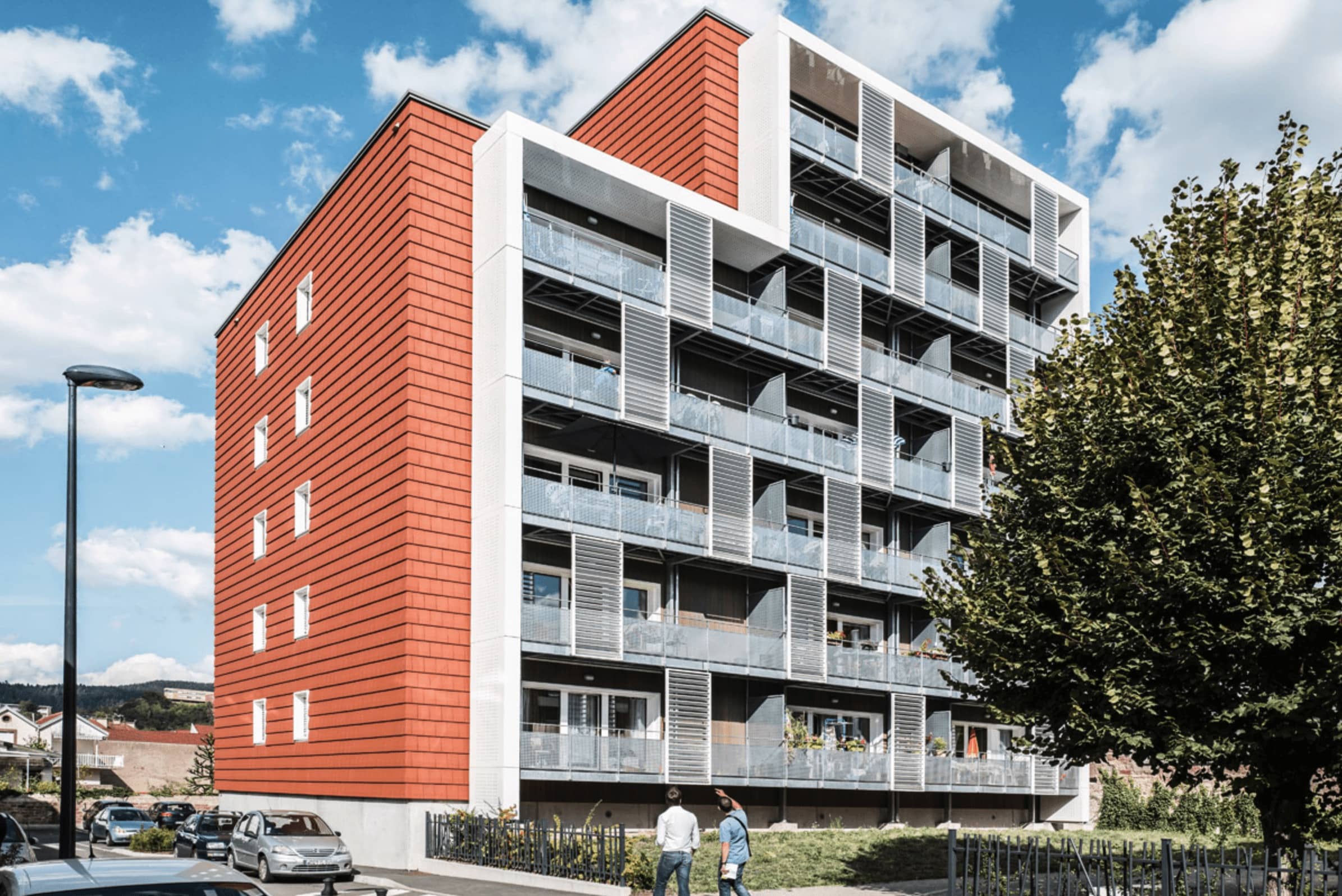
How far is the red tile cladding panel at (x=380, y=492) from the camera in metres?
27.3

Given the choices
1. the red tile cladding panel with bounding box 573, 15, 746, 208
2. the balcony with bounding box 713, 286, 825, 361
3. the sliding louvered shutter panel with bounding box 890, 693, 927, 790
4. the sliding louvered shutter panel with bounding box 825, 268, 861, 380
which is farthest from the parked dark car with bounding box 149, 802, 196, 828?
the red tile cladding panel with bounding box 573, 15, 746, 208

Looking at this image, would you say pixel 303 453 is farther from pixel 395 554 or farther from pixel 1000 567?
pixel 1000 567

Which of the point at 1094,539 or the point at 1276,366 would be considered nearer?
the point at 1276,366

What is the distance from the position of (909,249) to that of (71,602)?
27.0 meters

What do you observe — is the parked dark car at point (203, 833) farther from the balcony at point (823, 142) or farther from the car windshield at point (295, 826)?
the balcony at point (823, 142)

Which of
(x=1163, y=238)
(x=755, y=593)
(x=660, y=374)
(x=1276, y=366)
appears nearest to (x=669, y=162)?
(x=660, y=374)

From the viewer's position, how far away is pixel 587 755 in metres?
27.4

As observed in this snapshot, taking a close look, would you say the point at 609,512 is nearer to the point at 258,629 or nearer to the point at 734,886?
the point at 734,886

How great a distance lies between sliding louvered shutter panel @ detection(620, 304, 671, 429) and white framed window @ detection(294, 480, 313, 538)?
982 cm

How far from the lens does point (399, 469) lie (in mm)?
27984

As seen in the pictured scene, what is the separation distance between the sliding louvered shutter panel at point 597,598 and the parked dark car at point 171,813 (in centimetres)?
1627

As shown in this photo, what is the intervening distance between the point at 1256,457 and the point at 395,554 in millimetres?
18377

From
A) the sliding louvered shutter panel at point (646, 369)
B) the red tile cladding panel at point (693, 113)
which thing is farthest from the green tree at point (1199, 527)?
the red tile cladding panel at point (693, 113)

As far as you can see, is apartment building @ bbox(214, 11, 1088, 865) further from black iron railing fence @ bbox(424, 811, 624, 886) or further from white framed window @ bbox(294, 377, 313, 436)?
black iron railing fence @ bbox(424, 811, 624, 886)
